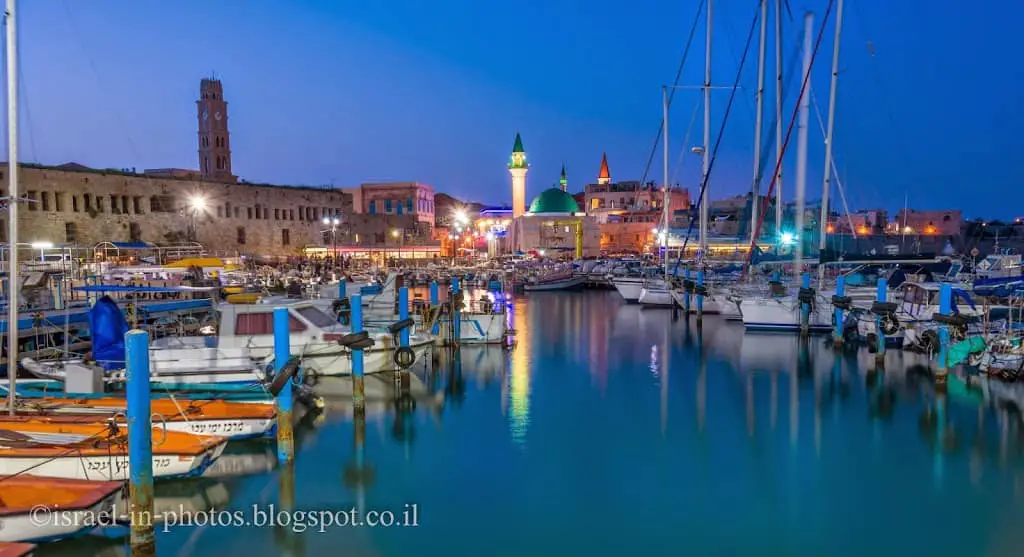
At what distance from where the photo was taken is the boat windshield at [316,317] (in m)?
16.1

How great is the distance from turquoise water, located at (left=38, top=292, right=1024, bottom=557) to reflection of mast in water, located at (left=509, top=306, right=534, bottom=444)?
0.27 ft

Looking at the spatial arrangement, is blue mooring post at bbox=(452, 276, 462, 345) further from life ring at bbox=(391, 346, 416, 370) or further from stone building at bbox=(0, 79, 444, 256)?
stone building at bbox=(0, 79, 444, 256)

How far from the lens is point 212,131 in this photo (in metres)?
79.6

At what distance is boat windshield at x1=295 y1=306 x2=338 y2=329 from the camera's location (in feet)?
53.0

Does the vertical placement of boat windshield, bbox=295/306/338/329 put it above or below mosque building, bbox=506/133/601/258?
below

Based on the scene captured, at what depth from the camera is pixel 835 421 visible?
14.6 meters

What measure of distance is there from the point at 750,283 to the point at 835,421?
703 inches

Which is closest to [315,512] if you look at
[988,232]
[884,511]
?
[884,511]

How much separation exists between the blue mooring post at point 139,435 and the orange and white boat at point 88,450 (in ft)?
4.85

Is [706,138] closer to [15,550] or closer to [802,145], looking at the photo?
[802,145]

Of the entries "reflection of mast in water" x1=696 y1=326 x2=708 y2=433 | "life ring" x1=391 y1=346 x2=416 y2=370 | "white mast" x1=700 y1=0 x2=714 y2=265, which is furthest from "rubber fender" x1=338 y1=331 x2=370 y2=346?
"white mast" x1=700 y1=0 x2=714 y2=265

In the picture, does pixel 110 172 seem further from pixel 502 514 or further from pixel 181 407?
pixel 502 514

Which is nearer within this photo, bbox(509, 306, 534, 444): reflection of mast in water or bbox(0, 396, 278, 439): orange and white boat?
bbox(0, 396, 278, 439): orange and white boat

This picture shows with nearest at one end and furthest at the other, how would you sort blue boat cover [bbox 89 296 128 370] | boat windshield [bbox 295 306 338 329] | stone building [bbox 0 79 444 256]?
blue boat cover [bbox 89 296 128 370] → boat windshield [bbox 295 306 338 329] → stone building [bbox 0 79 444 256]
